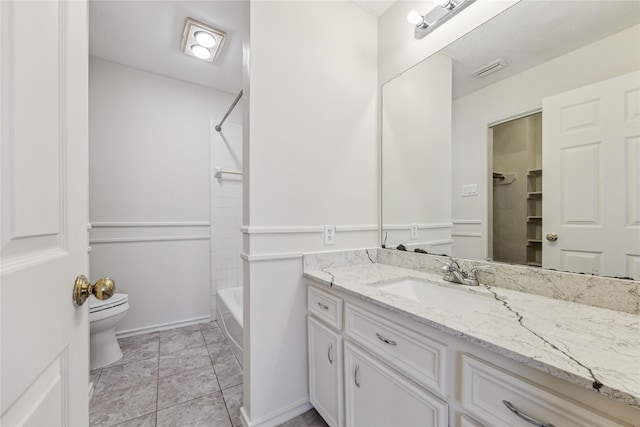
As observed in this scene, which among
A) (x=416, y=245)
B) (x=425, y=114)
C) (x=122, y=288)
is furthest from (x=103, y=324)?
(x=425, y=114)

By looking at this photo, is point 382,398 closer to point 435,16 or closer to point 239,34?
point 435,16

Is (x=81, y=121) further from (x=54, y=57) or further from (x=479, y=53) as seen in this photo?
(x=479, y=53)

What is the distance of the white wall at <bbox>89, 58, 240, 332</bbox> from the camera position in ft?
7.61

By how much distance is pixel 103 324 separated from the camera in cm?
189

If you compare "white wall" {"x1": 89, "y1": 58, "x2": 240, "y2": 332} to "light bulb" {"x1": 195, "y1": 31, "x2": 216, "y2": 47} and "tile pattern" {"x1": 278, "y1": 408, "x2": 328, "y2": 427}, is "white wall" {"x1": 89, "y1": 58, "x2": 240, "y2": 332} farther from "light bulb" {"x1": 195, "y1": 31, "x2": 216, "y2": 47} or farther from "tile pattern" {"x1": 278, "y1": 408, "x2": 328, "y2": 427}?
"tile pattern" {"x1": 278, "y1": 408, "x2": 328, "y2": 427}

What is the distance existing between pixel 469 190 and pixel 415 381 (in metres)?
0.97

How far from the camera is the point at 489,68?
1253 mm

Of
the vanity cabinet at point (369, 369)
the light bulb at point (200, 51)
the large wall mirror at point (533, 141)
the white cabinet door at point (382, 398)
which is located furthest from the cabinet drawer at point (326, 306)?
the light bulb at point (200, 51)

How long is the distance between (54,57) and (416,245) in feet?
5.41

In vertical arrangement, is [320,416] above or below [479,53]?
below

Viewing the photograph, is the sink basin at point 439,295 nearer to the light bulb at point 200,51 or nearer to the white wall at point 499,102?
the white wall at point 499,102

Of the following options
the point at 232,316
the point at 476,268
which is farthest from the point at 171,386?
the point at 476,268

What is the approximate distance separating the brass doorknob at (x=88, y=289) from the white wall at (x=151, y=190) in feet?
7.37

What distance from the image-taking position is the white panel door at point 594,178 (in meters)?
0.86
